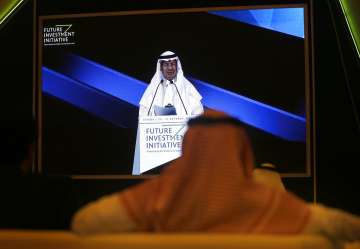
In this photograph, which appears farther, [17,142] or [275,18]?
[275,18]

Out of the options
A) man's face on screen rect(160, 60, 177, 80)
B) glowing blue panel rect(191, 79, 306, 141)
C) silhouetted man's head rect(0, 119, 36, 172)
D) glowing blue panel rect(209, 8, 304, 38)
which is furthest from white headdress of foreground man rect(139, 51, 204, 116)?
silhouetted man's head rect(0, 119, 36, 172)

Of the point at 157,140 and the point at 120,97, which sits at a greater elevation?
the point at 120,97

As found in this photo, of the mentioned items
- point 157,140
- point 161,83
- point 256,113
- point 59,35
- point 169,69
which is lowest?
point 157,140

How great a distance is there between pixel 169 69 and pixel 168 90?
0.59 feet

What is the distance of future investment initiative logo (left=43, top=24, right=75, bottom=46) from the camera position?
15.1ft

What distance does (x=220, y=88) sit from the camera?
14.2 feet

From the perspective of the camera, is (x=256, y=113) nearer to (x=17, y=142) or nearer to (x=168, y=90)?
(x=168, y=90)

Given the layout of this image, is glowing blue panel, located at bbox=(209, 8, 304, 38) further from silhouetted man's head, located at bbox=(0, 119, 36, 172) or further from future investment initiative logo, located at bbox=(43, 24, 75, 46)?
silhouetted man's head, located at bbox=(0, 119, 36, 172)

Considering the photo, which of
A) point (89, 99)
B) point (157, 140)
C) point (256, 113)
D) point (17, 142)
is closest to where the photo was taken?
point (17, 142)

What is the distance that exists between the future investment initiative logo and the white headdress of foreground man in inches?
32.9

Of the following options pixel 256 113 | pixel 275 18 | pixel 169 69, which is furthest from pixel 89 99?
pixel 275 18

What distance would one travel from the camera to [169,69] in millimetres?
4430

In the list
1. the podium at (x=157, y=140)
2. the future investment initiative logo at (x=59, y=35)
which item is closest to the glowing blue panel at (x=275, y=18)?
the podium at (x=157, y=140)

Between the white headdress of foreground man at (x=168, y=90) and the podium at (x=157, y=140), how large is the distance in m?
0.07
